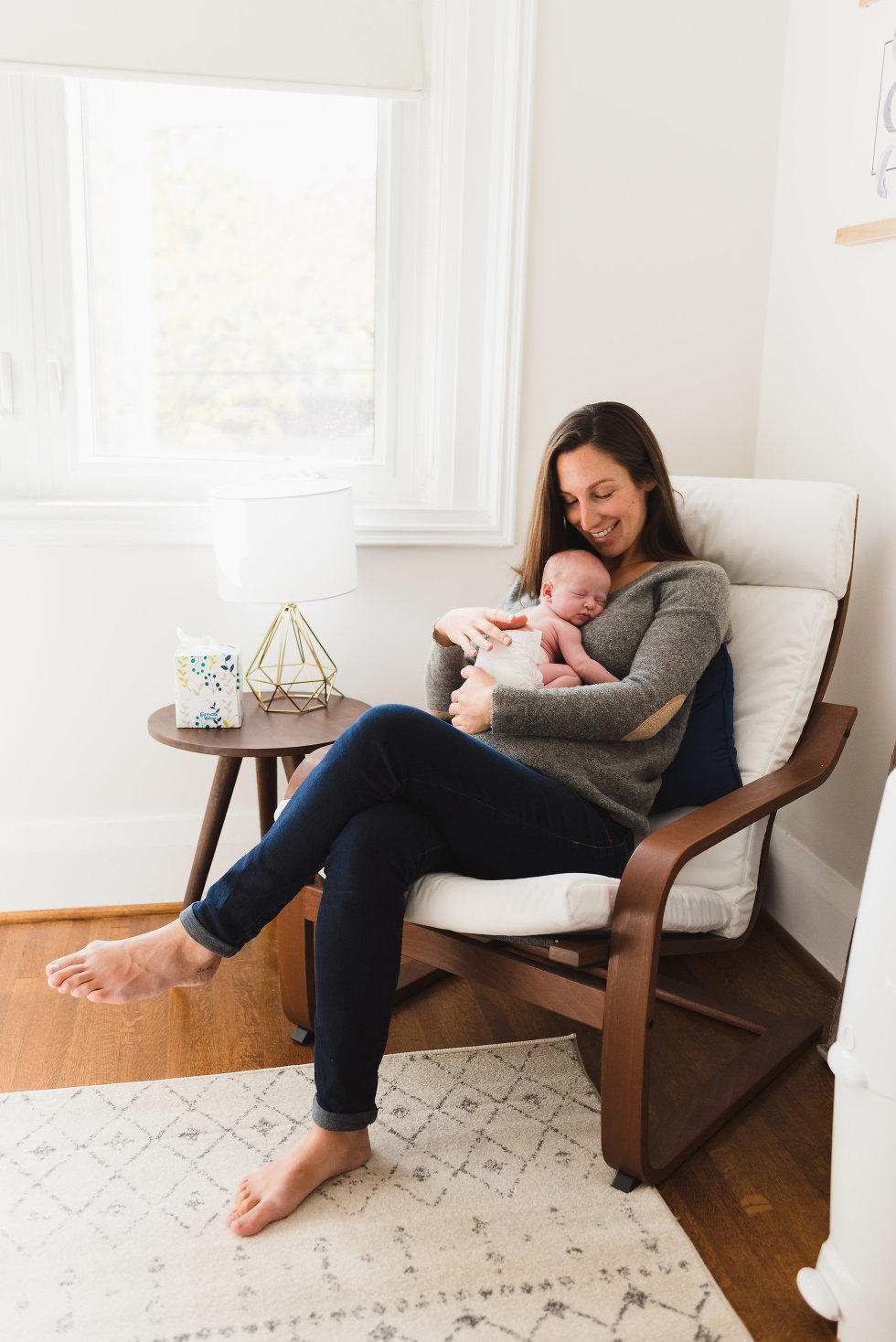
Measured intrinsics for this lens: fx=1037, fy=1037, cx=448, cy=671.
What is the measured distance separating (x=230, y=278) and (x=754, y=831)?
167 centimetres

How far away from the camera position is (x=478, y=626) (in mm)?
1768

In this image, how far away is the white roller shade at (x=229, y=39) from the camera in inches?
83.0

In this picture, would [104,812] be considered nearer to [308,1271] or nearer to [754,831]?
[308,1271]

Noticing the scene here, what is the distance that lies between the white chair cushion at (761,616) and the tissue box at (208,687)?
74cm

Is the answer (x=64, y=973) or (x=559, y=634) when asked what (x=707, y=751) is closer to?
(x=559, y=634)

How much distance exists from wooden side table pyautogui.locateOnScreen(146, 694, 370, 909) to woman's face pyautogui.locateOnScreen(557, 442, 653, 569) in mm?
648

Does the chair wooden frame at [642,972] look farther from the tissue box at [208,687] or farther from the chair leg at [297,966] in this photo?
the tissue box at [208,687]

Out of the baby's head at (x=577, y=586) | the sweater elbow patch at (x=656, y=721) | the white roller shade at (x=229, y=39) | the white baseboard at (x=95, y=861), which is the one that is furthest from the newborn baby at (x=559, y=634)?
the white roller shade at (x=229, y=39)

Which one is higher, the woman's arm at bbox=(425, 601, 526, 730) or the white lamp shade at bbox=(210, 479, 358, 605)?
the white lamp shade at bbox=(210, 479, 358, 605)

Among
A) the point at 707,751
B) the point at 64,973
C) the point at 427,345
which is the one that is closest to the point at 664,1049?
the point at 707,751

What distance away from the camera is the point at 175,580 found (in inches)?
93.7

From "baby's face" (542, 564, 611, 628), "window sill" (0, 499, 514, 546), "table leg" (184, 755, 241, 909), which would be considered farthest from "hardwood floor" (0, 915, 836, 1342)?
"window sill" (0, 499, 514, 546)

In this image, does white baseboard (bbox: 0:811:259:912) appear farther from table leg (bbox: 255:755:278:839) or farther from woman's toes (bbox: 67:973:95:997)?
woman's toes (bbox: 67:973:95:997)

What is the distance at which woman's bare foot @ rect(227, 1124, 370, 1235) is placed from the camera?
1.42m
